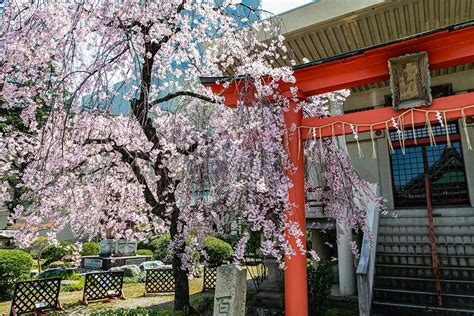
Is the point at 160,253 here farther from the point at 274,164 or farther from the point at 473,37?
the point at 473,37

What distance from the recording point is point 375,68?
5133mm

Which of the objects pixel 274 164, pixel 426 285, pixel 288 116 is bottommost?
pixel 426 285

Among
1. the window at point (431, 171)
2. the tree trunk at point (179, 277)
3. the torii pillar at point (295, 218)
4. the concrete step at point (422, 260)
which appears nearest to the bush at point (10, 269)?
the tree trunk at point (179, 277)

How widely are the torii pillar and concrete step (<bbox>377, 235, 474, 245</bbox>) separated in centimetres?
401

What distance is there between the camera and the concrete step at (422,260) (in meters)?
7.12

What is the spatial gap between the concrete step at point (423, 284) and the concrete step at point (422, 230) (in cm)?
173

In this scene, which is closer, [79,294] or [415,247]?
[415,247]

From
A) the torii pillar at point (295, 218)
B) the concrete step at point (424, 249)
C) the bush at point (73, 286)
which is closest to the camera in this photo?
the torii pillar at point (295, 218)

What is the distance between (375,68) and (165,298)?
377 inches

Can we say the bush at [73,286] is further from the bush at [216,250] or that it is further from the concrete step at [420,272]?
the concrete step at [420,272]

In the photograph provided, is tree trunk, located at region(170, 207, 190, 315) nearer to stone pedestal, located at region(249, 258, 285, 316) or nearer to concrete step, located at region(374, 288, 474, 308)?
stone pedestal, located at region(249, 258, 285, 316)

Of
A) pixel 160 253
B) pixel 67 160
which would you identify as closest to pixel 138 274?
pixel 160 253

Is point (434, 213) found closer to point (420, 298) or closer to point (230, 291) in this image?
point (420, 298)

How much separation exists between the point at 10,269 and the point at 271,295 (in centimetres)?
932
